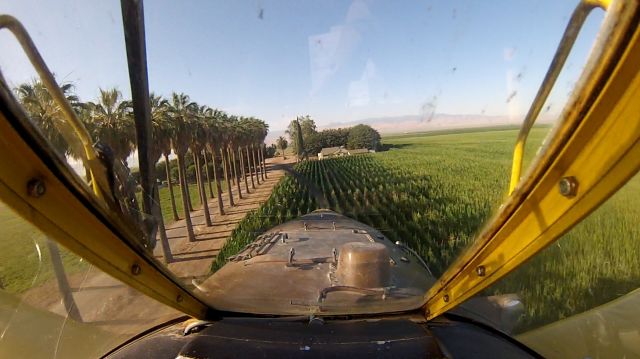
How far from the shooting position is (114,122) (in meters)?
1.47

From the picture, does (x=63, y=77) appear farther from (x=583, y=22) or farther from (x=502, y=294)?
(x=502, y=294)

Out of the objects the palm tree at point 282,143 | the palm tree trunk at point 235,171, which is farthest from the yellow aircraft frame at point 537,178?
the palm tree trunk at point 235,171

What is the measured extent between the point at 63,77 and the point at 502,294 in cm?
202

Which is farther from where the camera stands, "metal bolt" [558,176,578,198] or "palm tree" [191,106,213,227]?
"palm tree" [191,106,213,227]

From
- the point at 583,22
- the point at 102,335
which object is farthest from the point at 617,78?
the point at 102,335

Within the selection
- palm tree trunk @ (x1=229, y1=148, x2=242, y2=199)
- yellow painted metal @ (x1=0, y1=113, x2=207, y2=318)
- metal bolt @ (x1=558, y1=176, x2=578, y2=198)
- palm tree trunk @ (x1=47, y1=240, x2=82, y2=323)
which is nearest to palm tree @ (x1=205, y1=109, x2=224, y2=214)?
palm tree trunk @ (x1=229, y1=148, x2=242, y2=199)

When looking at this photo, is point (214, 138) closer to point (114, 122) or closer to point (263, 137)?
point (263, 137)

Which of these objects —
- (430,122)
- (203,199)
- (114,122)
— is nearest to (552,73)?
(430,122)

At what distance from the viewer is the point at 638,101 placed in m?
0.90

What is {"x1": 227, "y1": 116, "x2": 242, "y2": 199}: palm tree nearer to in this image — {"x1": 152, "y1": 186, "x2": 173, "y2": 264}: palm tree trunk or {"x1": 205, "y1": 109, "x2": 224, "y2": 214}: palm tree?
{"x1": 205, "y1": 109, "x2": 224, "y2": 214}: palm tree

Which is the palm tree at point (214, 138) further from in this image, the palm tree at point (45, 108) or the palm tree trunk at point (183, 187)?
the palm tree at point (45, 108)

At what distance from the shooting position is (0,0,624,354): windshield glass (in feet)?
4.18

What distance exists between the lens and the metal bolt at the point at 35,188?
1051 millimetres

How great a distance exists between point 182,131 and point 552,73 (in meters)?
1.46
